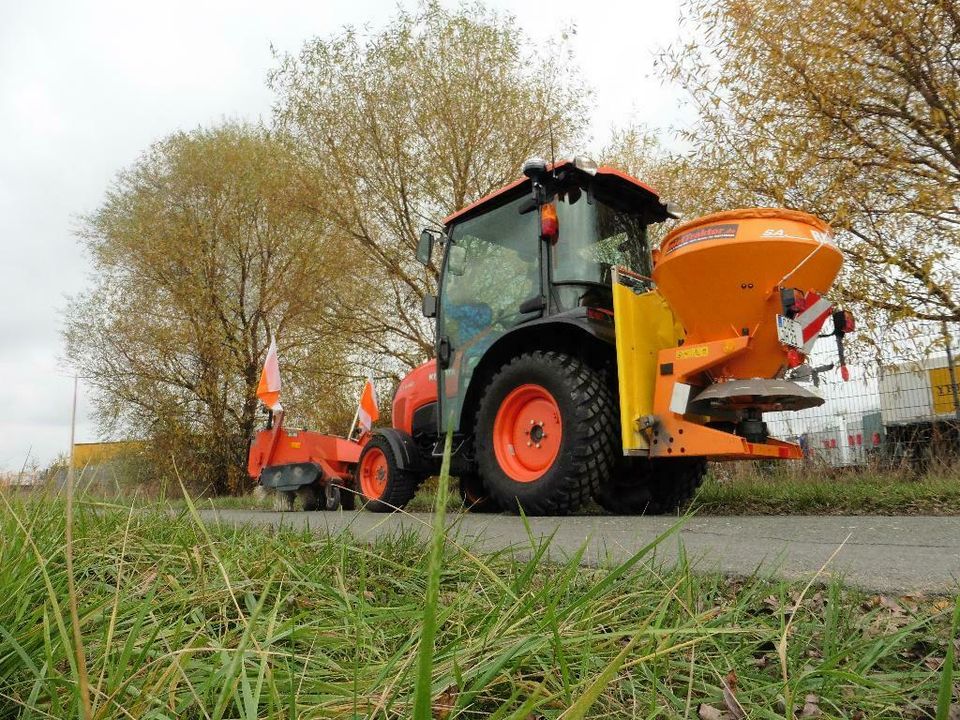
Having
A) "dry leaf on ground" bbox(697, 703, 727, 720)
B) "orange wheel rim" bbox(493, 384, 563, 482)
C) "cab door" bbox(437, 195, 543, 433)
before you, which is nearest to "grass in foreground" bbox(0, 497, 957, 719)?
"dry leaf on ground" bbox(697, 703, 727, 720)

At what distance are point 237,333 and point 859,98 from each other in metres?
13.7

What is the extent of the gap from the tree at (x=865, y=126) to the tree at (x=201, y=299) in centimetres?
989

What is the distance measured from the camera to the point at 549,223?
491 cm

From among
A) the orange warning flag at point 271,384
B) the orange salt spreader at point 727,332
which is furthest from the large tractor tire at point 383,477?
the orange salt spreader at point 727,332

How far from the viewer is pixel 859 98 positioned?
6.72 m

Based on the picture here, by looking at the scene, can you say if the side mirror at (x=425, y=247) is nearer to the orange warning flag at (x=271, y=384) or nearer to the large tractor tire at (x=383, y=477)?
the large tractor tire at (x=383, y=477)

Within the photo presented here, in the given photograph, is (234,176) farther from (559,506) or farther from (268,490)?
(559,506)

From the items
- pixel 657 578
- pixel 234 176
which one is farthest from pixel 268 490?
pixel 234 176

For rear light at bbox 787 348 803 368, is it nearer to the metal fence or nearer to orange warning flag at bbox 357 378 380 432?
the metal fence

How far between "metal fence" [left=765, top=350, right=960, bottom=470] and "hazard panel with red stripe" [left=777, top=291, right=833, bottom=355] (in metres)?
2.37

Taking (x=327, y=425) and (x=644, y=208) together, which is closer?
(x=644, y=208)

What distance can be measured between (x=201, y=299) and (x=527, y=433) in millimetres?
13520

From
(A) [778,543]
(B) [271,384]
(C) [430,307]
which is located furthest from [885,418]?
(B) [271,384]

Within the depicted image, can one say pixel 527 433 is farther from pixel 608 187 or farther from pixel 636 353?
pixel 608 187
